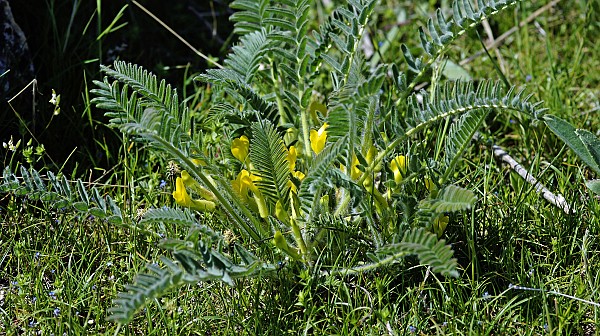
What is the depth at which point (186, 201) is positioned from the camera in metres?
2.31

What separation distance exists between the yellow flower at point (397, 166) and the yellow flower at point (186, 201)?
0.55 meters

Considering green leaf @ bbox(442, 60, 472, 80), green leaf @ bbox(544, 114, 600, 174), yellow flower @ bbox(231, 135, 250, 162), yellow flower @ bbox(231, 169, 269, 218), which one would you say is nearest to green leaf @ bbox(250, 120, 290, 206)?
yellow flower @ bbox(231, 169, 269, 218)

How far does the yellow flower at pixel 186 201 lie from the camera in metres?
2.30

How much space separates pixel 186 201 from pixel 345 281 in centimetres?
52

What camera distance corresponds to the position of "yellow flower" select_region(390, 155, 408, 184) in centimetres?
226

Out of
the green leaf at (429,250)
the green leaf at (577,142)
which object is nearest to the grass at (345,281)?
the green leaf at (577,142)

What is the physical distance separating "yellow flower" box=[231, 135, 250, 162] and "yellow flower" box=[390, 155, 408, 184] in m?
0.45

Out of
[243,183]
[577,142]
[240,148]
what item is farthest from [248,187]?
[577,142]

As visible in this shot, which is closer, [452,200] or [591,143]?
[452,200]

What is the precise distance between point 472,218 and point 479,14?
58 cm

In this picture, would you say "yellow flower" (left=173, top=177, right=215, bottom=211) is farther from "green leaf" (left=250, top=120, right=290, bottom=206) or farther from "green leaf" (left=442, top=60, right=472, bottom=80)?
"green leaf" (left=442, top=60, right=472, bottom=80)

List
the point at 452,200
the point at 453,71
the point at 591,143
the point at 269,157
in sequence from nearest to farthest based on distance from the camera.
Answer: the point at 452,200 → the point at 269,157 → the point at 591,143 → the point at 453,71

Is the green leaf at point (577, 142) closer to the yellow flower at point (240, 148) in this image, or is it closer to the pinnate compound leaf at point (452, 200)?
the pinnate compound leaf at point (452, 200)

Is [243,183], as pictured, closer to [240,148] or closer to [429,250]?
[240,148]
